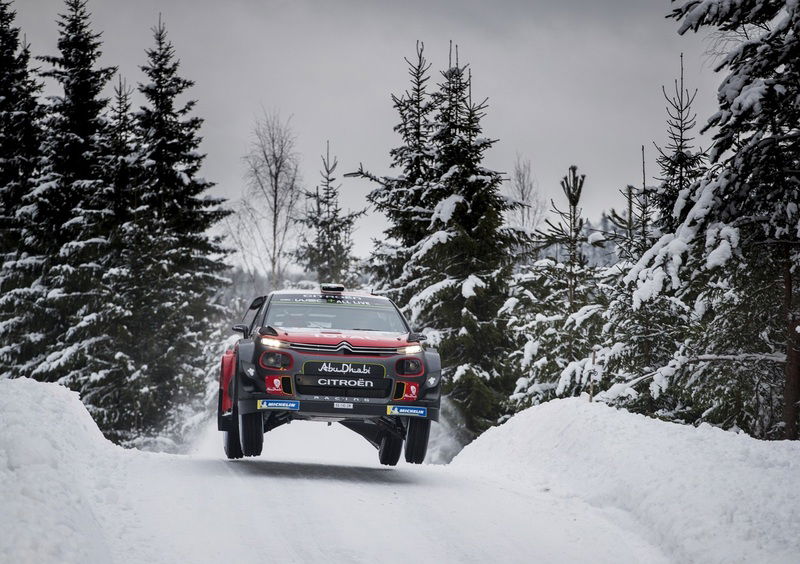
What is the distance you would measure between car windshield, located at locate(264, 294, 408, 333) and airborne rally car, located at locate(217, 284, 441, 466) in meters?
0.03

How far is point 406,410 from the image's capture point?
915 centimetres

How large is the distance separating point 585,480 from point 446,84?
54.9ft

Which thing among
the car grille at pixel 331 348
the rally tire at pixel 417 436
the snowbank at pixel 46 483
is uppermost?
the car grille at pixel 331 348

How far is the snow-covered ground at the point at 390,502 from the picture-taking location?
608 cm

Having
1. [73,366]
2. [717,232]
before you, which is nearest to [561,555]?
[717,232]

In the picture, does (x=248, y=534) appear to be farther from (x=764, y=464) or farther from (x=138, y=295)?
(x=138, y=295)

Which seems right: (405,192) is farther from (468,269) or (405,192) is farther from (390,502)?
(390,502)

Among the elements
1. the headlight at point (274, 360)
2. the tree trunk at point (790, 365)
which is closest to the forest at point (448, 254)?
the tree trunk at point (790, 365)

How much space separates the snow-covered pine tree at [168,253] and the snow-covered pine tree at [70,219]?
1401 millimetres

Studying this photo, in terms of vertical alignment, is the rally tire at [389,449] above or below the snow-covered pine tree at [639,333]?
below

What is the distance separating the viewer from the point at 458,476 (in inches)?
422

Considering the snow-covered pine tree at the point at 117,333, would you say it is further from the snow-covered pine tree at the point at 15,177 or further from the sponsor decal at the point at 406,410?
the sponsor decal at the point at 406,410

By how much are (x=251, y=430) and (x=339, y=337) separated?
4.68 feet

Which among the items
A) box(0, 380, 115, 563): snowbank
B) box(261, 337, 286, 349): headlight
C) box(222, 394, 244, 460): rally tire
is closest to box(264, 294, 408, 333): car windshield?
box(261, 337, 286, 349): headlight
